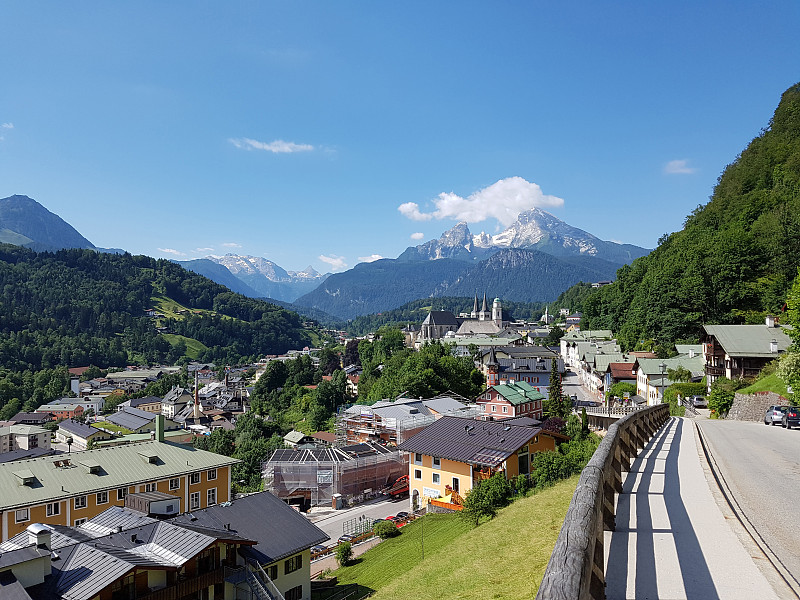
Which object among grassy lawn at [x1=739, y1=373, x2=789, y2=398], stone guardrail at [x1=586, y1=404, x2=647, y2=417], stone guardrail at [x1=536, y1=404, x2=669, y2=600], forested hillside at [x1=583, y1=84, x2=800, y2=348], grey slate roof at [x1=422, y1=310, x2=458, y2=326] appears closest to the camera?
stone guardrail at [x1=536, y1=404, x2=669, y2=600]

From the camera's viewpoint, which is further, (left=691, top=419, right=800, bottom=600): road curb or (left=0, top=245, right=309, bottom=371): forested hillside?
(left=0, top=245, right=309, bottom=371): forested hillside

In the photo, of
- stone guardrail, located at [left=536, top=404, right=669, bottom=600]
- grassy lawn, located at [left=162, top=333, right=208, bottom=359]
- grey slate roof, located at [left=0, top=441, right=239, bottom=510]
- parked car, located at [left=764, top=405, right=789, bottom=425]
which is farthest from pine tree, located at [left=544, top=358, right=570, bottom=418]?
grassy lawn, located at [left=162, top=333, right=208, bottom=359]

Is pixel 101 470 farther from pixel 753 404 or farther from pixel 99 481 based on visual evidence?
pixel 753 404

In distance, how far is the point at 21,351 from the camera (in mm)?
137625

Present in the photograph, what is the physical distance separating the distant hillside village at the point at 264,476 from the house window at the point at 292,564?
0.20ft

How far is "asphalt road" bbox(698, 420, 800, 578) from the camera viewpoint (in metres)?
5.72

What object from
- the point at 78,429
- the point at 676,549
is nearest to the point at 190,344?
the point at 78,429

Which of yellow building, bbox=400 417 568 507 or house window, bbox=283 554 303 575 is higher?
yellow building, bbox=400 417 568 507

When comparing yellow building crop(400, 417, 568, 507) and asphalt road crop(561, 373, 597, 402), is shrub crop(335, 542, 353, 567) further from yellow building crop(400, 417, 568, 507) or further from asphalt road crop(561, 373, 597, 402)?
asphalt road crop(561, 373, 597, 402)

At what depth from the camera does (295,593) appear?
66.8ft

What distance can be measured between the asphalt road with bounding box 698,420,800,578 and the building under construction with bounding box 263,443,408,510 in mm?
30534

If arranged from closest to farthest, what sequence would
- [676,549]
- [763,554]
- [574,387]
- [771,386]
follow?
1. [763,554]
2. [676,549]
3. [771,386]
4. [574,387]

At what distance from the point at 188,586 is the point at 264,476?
Answer: 87.9ft

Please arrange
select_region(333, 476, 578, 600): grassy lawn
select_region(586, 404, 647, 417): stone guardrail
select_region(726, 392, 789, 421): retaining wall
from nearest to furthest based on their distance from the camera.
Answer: select_region(333, 476, 578, 600): grassy lawn → select_region(726, 392, 789, 421): retaining wall → select_region(586, 404, 647, 417): stone guardrail
